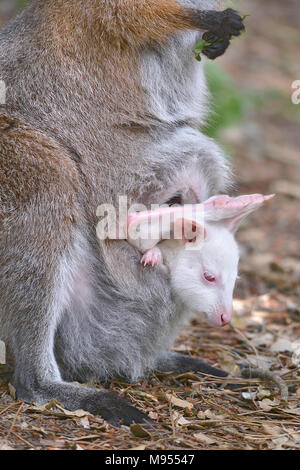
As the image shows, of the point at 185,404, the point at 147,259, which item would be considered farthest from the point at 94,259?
the point at 185,404

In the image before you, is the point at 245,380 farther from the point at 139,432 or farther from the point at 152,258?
the point at 139,432

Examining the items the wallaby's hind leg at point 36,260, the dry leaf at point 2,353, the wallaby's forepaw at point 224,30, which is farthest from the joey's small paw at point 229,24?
the dry leaf at point 2,353

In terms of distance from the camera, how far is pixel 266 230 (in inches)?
337

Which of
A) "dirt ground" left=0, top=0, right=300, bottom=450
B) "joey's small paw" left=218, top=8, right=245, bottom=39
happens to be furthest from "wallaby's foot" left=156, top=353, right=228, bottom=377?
"joey's small paw" left=218, top=8, right=245, bottom=39

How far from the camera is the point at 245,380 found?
482cm

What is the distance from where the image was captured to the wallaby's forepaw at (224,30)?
4.39m

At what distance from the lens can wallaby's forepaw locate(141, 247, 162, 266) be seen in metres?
4.43

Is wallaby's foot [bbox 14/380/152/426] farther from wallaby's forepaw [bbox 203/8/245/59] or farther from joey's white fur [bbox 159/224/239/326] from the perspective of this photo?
wallaby's forepaw [bbox 203/8/245/59]

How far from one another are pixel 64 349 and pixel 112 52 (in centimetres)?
189

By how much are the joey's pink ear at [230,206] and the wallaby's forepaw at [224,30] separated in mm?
960

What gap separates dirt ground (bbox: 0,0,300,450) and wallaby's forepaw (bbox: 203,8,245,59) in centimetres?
124

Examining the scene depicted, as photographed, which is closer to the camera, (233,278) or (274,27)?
(233,278)

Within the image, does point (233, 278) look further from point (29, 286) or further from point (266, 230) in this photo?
point (266, 230)

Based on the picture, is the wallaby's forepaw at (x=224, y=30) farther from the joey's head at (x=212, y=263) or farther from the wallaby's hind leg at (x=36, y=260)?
the wallaby's hind leg at (x=36, y=260)
